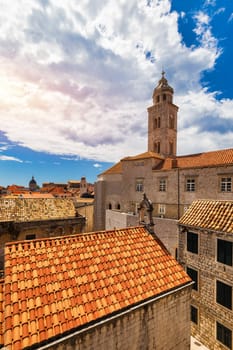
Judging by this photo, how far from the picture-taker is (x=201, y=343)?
11227mm

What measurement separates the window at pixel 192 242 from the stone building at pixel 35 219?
46.0ft

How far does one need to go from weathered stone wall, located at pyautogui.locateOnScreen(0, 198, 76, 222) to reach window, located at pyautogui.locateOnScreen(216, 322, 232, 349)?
17556 mm

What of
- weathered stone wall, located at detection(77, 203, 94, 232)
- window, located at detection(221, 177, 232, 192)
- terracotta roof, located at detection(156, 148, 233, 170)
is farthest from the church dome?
window, located at detection(221, 177, 232, 192)

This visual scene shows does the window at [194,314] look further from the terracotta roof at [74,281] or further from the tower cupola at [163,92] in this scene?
the tower cupola at [163,92]

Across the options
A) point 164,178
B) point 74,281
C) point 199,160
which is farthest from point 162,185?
point 74,281

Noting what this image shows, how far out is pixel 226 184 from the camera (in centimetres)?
2025

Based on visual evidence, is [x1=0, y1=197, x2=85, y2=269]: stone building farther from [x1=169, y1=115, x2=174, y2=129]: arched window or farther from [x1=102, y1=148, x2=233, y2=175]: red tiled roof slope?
[x1=169, y1=115, x2=174, y2=129]: arched window

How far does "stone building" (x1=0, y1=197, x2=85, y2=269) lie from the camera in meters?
17.9

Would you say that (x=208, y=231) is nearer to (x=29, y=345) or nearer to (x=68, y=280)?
(x=68, y=280)

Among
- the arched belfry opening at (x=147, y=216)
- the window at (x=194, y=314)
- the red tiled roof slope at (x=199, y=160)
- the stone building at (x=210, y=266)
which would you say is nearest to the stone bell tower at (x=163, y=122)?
the red tiled roof slope at (x=199, y=160)

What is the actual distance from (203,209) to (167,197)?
13154 mm

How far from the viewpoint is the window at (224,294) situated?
10026 mm

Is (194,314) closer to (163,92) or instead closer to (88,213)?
(88,213)

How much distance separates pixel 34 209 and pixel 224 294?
785 inches
